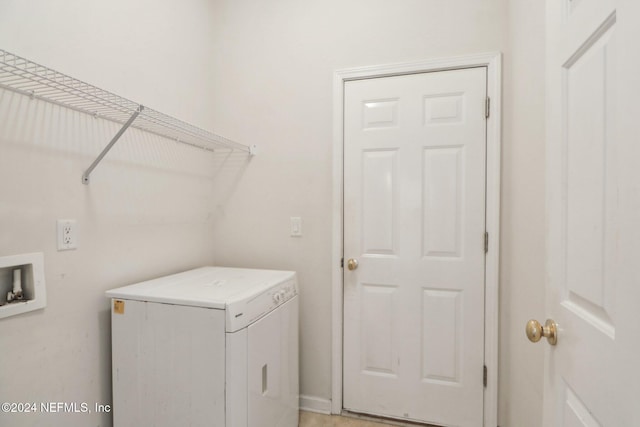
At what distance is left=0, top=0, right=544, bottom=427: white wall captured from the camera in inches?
47.5

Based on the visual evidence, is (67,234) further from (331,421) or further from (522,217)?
(522,217)

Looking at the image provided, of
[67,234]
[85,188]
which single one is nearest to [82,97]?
[85,188]

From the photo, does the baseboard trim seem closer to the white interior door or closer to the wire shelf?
the white interior door

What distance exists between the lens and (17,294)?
44.3 inches

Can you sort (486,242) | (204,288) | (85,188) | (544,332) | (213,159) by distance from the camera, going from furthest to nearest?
(213,159) → (486,242) → (204,288) → (85,188) → (544,332)

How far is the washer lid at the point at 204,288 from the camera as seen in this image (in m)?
1.30

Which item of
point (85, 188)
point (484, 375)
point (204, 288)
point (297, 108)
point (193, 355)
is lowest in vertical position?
point (484, 375)

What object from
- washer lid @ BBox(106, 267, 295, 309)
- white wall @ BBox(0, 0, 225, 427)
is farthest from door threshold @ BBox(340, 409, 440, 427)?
white wall @ BBox(0, 0, 225, 427)

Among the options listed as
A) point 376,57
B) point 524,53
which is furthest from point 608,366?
point 376,57

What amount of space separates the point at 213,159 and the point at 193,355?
138cm

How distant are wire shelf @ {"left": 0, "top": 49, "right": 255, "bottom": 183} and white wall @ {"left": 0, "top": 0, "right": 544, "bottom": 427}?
0.18 feet

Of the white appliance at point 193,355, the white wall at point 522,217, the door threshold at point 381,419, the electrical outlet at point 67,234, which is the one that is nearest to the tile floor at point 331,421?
the door threshold at point 381,419

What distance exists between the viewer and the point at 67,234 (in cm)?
129

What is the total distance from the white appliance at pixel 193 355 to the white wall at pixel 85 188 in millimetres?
138
